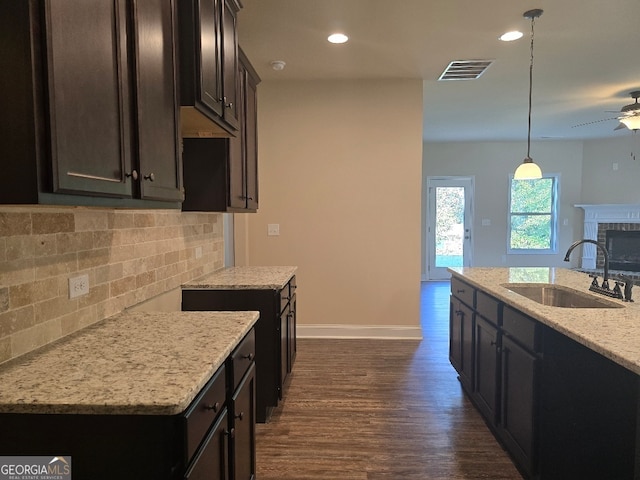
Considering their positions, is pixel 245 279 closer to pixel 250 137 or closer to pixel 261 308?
pixel 261 308

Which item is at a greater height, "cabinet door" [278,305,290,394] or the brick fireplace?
the brick fireplace

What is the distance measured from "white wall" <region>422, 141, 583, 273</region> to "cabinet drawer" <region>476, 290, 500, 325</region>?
233 inches

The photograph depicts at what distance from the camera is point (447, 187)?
328 inches

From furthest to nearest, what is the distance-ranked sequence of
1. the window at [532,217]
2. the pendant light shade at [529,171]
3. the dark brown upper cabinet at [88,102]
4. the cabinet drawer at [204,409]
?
the window at [532,217] → the pendant light shade at [529,171] → the cabinet drawer at [204,409] → the dark brown upper cabinet at [88,102]

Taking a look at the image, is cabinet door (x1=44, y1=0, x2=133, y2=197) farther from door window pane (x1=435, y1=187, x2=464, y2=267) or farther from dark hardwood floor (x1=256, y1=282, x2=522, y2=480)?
door window pane (x1=435, y1=187, x2=464, y2=267)

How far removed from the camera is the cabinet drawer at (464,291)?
2.86 m

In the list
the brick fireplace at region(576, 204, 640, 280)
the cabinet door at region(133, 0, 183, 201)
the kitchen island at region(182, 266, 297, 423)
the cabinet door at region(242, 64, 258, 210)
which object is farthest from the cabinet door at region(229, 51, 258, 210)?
the brick fireplace at region(576, 204, 640, 280)

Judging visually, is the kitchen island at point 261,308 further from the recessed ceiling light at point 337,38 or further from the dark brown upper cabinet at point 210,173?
the recessed ceiling light at point 337,38

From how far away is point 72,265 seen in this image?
5.32 ft

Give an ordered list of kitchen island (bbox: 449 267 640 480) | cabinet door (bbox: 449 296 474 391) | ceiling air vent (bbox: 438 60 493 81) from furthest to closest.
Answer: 1. ceiling air vent (bbox: 438 60 493 81)
2. cabinet door (bbox: 449 296 474 391)
3. kitchen island (bbox: 449 267 640 480)

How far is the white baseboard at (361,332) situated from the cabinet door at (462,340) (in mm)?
1078

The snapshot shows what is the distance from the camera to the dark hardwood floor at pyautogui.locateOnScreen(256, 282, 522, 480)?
88.9 inches

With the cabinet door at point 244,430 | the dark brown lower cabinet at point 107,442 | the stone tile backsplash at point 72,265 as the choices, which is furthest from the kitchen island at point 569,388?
the stone tile backsplash at point 72,265

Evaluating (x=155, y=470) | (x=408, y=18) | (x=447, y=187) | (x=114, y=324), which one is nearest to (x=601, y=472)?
(x=155, y=470)
